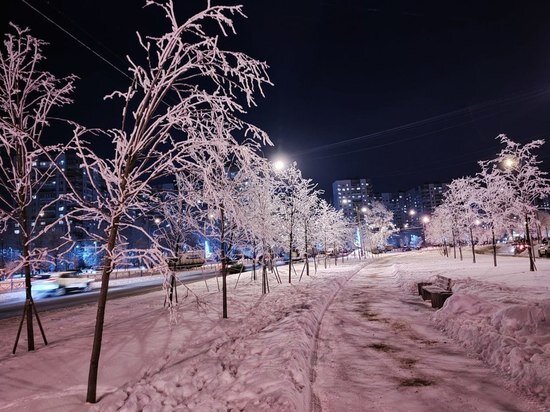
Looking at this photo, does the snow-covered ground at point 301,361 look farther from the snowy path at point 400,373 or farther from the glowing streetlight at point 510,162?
the glowing streetlight at point 510,162

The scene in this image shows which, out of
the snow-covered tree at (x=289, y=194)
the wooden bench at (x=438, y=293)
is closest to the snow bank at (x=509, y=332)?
the wooden bench at (x=438, y=293)

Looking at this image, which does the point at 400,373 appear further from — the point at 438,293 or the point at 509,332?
the point at 438,293

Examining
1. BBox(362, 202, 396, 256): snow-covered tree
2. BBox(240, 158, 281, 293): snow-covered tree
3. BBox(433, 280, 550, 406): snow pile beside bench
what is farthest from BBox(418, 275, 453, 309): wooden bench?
BBox(362, 202, 396, 256): snow-covered tree

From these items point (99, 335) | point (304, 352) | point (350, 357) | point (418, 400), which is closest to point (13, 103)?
point (99, 335)

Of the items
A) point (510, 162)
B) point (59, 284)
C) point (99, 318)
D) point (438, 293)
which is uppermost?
point (510, 162)

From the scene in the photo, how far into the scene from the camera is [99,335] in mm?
6027

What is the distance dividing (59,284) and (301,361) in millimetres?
25400

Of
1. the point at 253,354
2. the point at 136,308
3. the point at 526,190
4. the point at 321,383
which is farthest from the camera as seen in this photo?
the point at 526,190

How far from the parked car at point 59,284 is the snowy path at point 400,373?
22.5 meters

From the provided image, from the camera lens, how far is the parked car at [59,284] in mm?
26812

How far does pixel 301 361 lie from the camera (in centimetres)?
768

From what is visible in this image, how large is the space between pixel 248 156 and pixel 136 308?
A: 11748 millimetres

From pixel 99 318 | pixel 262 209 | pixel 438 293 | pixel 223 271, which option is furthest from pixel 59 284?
pixel 438 293

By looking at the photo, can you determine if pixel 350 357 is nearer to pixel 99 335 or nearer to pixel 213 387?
pixel 213 387
